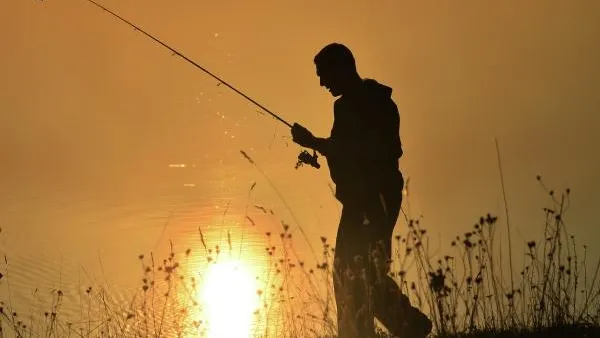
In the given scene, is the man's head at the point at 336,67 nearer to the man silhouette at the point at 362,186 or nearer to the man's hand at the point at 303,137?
the man silhouette at the point at 362,186

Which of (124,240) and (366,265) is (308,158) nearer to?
(366,265)

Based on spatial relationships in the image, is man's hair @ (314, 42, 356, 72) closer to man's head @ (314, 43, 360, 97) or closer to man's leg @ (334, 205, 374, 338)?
man's head @ (314, 43, 360, 97)

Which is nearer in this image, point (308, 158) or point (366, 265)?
point (366, 265)

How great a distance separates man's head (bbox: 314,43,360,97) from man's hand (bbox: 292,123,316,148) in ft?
1.05

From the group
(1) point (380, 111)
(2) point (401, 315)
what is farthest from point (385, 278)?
(1) point (380, 111)

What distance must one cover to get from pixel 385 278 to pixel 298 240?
11307 millimetres

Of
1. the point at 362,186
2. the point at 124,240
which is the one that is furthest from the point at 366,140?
the point at 124,240

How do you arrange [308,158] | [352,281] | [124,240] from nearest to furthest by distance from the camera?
1. [352,281]
2. [308,158]
3. [124,240]

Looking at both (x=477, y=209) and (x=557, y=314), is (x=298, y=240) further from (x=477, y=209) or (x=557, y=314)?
(x=557, y=314)

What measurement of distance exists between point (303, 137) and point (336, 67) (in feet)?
1.58

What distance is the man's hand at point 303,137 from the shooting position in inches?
295

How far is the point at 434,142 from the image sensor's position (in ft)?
134

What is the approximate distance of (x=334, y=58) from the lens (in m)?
7.45

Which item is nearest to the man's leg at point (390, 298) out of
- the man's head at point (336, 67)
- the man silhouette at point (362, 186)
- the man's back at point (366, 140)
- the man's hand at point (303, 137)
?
the man silhouette at point (362, 186)
